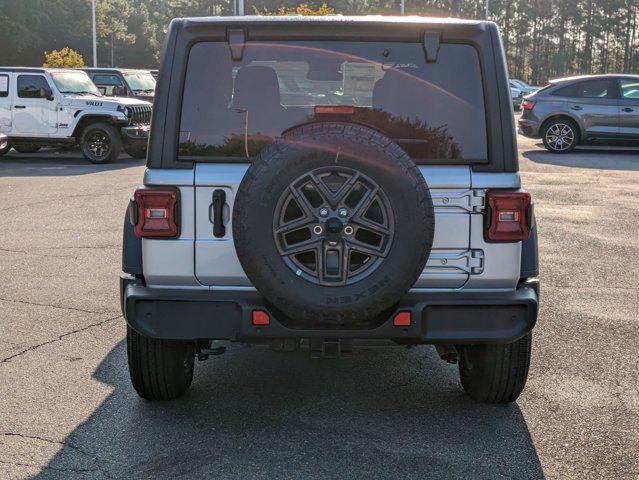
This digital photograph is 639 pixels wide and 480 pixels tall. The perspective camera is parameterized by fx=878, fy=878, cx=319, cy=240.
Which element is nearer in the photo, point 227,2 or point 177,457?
point 177,457

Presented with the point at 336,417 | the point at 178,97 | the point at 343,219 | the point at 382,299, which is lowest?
the point at 336,417

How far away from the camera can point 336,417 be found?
4.28m

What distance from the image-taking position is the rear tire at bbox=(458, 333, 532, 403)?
13.9 ft

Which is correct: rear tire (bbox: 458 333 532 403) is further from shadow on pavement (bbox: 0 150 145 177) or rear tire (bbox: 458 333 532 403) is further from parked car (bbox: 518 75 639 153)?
parked car (bbox: 518 75 639 153)

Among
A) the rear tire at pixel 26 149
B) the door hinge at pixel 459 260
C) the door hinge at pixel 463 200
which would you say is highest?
the door hinge at pixel 463 200

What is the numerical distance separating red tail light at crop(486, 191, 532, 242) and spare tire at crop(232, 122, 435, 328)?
413 mm

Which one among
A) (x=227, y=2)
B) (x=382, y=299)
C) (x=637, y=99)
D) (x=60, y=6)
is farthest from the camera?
(x=227, y=2)

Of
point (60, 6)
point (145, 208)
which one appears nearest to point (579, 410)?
point (145, 208)

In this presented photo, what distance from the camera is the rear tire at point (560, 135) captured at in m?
19.1

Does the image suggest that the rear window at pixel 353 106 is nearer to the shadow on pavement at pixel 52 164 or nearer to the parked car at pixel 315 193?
the parked car at pixel 315 193

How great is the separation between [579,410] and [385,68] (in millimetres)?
1955

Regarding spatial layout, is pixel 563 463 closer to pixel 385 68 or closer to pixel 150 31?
pixel 385 68

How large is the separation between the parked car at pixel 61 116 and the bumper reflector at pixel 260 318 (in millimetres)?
15000

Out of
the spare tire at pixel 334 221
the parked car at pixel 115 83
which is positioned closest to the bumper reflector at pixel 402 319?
the spare tire at pixel 334 221
